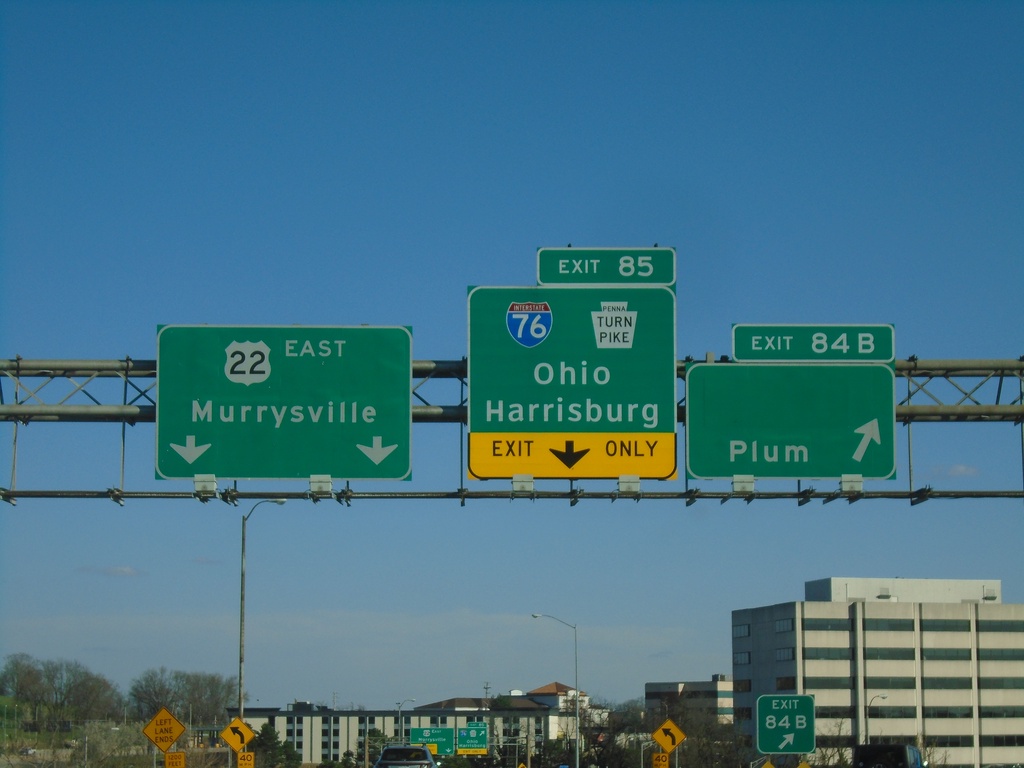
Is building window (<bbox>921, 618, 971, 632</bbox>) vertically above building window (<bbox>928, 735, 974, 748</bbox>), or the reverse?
building window (<bbox>921, 618, 971, 632</bbox>)

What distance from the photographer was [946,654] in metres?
125

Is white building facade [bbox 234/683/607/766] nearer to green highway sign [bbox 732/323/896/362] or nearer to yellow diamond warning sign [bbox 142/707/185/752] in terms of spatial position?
yellow diamond warning sign [bbox 142/707/185/752]

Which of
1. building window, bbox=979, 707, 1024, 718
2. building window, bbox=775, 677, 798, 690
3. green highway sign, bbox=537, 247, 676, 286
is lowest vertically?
building window, bbox=979, 707, 1024, 718

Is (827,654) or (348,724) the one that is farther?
(348,724)

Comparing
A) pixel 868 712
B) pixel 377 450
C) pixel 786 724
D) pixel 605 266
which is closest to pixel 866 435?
pixel 605 266

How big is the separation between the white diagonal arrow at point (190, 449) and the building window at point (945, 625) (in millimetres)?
113900

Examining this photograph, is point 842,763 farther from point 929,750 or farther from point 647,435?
point 929,750

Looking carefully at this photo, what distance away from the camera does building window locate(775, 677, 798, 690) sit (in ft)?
403

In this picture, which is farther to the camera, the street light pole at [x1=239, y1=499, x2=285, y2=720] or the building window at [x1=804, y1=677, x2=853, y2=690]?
the building window at [x1=804, y1=677, x2=853, y2=690]

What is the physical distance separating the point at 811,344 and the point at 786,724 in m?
7.79

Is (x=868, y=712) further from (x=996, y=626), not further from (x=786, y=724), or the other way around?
(x=786, y=724)

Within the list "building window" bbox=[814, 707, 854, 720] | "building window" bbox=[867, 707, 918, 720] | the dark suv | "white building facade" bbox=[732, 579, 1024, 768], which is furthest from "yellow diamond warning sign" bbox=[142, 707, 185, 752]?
"building window" bbox=[867, 707, 918, 720]

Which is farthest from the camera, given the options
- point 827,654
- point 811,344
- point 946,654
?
point 946,654

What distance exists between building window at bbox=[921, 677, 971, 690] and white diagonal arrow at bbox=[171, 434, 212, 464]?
11374cm
